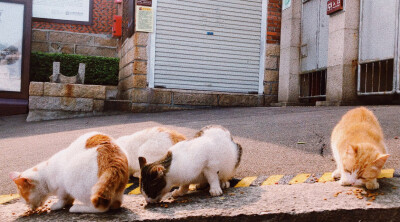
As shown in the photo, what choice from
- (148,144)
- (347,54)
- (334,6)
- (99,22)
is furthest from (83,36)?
(148,144)

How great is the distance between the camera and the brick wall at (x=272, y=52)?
33.3ft

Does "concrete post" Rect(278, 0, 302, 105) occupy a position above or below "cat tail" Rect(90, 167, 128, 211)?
above

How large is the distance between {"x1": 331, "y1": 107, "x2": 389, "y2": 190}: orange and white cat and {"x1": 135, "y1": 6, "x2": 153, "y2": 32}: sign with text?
6.80 m

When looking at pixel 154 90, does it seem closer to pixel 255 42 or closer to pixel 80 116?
pixel 80 116

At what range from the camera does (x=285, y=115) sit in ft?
23.1

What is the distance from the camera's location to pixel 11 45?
420 inches

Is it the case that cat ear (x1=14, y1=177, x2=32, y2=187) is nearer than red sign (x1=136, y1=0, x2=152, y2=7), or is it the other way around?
cat ear (x1=14, y1=177, x2=32, y2=187)

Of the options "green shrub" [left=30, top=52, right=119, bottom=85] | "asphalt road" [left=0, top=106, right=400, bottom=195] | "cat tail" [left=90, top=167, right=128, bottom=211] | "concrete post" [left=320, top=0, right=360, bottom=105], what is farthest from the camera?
"green shrub" [left=30, top=52, right=119, bottom=85]

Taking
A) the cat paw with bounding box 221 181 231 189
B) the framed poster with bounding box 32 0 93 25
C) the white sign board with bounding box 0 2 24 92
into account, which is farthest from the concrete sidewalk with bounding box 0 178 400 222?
the framed poster with bounding box 32 0 93 25

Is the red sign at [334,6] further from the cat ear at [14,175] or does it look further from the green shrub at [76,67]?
→ the cat ear at [14,175]

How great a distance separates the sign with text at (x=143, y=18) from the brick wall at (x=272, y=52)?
3451mm

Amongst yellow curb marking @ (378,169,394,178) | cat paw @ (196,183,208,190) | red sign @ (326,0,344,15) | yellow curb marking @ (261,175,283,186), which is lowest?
cat paw @ (196,183,208,190)

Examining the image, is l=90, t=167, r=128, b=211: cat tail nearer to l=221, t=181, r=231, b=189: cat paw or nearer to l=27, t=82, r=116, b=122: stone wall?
l=221, t=181, r=231, b=189: cat paw

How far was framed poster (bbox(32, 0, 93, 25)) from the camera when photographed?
13273 millimetres
